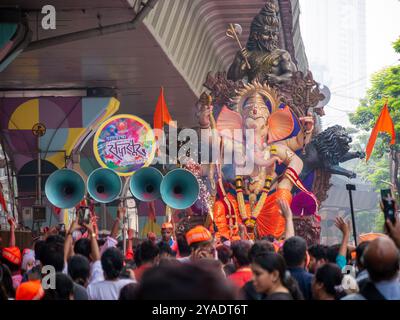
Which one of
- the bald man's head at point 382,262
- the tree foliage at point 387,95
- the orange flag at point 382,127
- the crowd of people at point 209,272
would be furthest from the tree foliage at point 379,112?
the bald man's head at point 382,262

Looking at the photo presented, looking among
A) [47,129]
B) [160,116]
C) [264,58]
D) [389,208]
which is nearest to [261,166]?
[264,58]

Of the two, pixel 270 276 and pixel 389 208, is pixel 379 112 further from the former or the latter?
pixel 270 276

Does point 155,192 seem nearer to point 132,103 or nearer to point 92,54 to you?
point 92,54

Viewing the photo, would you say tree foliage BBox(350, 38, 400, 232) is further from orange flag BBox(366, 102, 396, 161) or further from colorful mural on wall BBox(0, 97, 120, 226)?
colorful mural on wall BBox(0, 97, 120, 226)

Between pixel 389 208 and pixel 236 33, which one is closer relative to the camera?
pixel 389 208

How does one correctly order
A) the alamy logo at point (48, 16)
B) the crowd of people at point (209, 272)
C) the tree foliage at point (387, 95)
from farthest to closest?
the tree foliage at point (387, 95), the alamy logo at point (48, 16), the crowd of people at point (209, 272)

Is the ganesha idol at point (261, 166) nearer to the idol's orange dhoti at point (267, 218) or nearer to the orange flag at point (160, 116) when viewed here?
the idol's orange dhoti at point (267, 218)

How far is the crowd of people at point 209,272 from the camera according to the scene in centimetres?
369

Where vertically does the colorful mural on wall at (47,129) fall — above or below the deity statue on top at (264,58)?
below

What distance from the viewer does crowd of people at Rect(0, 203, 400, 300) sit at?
3.69 meters

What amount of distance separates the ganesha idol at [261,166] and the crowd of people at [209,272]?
811cm

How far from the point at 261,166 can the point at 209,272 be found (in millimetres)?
16171

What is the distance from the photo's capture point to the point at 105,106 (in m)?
25.5

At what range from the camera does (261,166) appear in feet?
65.0
